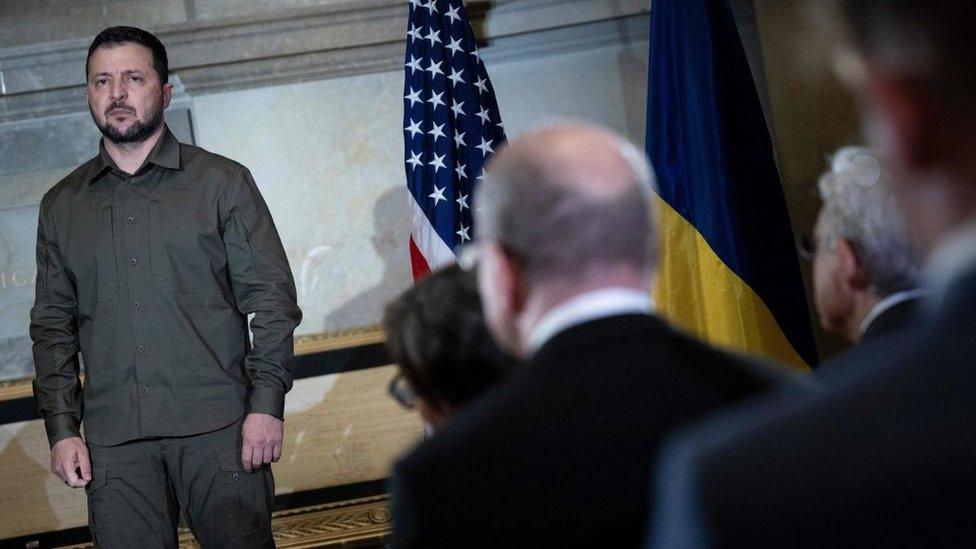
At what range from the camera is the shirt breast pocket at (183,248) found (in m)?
3.14

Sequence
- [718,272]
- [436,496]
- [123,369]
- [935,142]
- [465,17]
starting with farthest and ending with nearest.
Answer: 1. [465,17]
2. [718,272]
3. [123,369]
4. [436,496]
5. [935,142]

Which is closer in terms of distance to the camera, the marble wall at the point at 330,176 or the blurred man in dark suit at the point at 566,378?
the blurred man in dark suit at the point at 566,378

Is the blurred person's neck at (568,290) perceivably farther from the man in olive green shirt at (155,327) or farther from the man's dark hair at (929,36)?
the man in olive green shirt at (155,327)

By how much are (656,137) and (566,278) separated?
288 centimetres

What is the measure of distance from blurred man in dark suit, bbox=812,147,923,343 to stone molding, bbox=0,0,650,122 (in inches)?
90.1

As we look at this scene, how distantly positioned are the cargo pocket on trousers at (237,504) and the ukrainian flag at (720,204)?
144 centimetres


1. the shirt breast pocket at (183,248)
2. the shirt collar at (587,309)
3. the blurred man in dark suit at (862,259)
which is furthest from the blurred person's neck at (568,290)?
the shirt breast pocket at (183,248)

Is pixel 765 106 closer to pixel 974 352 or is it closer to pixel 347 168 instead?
pixel 347 168

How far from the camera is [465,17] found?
415 cm

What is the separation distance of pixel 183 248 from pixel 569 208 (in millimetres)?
2174

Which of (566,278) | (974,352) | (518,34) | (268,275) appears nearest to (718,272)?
(518,34)

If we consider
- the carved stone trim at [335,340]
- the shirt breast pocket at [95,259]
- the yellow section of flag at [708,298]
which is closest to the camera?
the shirt breast pocket at [95,259]

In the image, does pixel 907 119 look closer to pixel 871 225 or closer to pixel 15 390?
pixel 871 225

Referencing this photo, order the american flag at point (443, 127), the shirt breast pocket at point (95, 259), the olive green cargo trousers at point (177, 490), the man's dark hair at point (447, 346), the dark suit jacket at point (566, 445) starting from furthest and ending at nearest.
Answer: the american flag at point (443, 127) → the shirt breast pocket at point (95, 259) → the olive green cargo trousers at point (177, 490) → the man's dark hair at point (447, 346) → the dark suit jacket at point (566, 445)
